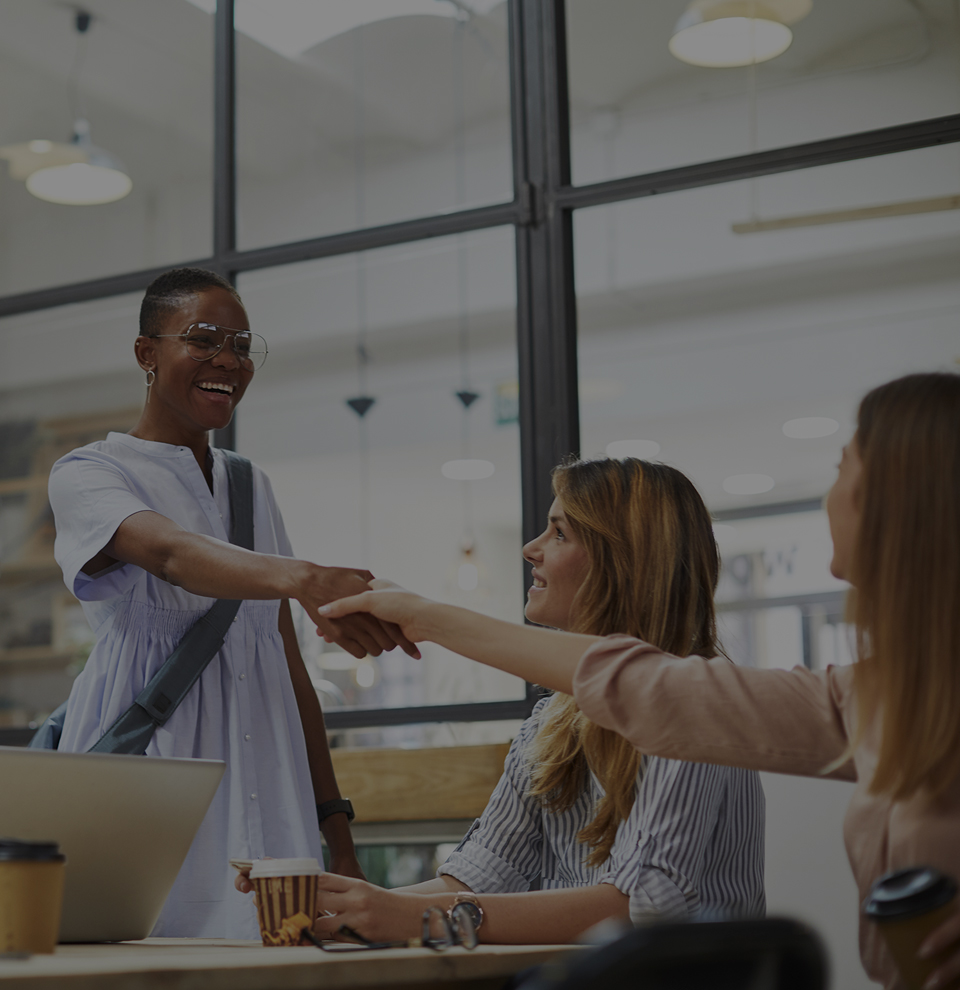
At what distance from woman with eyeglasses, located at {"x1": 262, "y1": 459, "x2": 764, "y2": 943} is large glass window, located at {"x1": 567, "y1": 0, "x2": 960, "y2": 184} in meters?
1.62

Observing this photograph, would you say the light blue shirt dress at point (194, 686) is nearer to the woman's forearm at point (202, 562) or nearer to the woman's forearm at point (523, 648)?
the woman's forearm at point (202, 562)

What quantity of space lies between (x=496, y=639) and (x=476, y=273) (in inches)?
89.5

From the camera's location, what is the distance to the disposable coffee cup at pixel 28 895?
39.0 inches

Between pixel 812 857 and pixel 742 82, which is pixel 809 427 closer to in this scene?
pixel 742 82

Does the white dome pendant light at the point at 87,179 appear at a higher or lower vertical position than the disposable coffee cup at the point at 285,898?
higher

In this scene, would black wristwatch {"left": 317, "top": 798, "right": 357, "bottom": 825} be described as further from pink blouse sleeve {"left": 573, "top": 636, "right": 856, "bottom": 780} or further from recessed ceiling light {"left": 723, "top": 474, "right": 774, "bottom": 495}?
recessed ceiling light {"left": 723, "top": 474, "right": 774, "bottom": 495}

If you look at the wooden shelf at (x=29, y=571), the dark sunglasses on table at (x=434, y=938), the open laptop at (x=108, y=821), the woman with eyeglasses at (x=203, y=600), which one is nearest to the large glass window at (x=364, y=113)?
the wooden shelf at (x=29, y=571)

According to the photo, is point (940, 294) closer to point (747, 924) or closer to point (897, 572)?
point (897, 572)

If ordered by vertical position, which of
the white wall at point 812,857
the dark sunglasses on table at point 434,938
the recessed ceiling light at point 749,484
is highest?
the recessed ceiling light at point 749,484

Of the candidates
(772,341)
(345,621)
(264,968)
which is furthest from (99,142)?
(264,968)

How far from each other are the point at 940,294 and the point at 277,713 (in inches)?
74.3

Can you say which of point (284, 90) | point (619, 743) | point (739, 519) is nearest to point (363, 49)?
point (284, 90)

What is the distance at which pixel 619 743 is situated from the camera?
1.58 m

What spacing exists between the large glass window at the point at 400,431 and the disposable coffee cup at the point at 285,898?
76.8 inches
